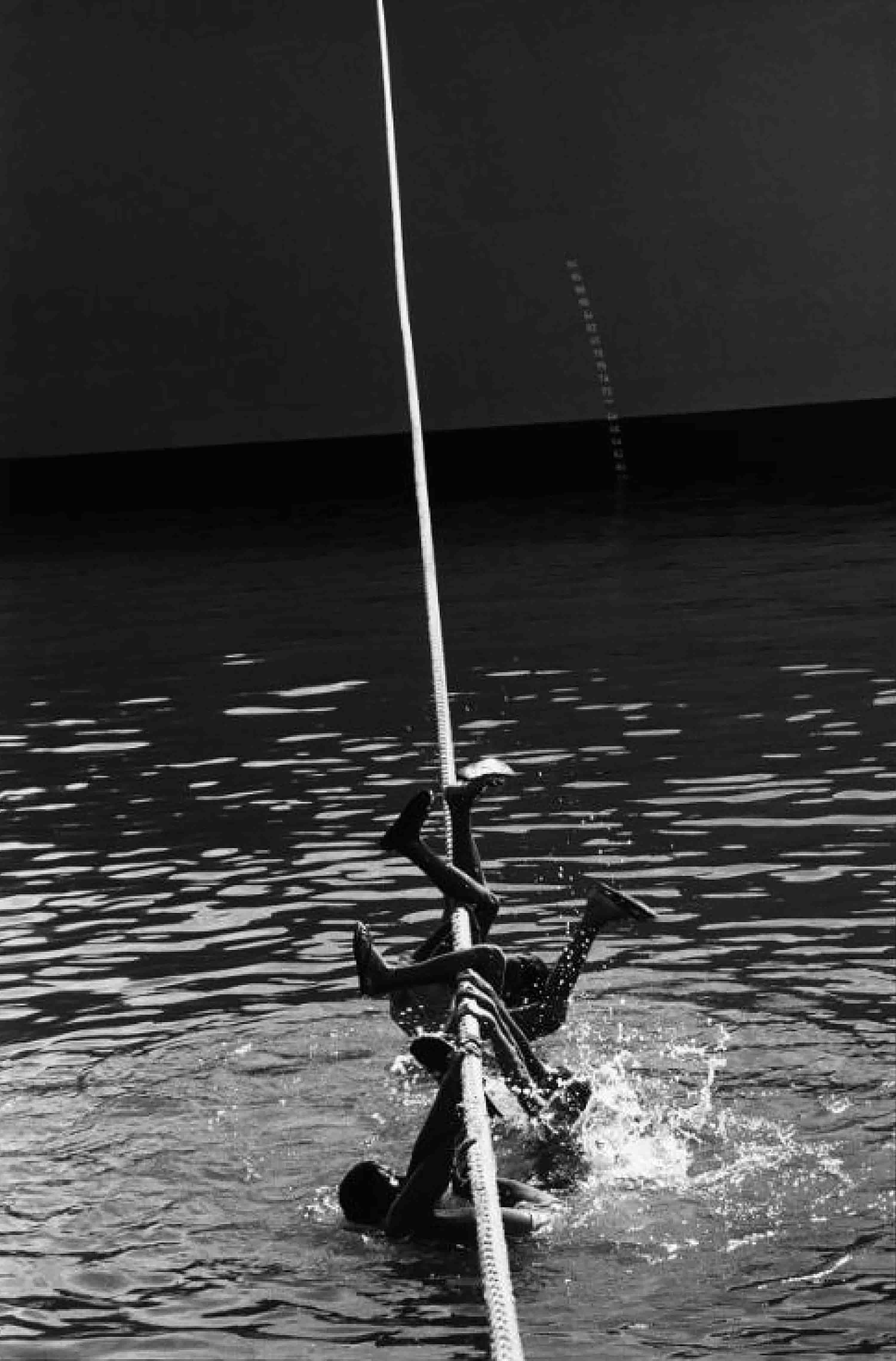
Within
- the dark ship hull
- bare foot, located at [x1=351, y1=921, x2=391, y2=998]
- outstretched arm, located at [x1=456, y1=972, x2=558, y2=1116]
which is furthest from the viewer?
the dark ship hull

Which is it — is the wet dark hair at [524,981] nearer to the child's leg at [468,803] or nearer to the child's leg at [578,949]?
the child's leg at [578,949]

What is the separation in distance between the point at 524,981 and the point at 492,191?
53.8ft

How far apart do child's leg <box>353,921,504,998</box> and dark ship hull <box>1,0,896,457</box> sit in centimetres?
1653

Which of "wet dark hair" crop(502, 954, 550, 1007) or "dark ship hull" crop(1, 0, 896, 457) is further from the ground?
"dark ship hull" crop(1, 0, 896, 457)

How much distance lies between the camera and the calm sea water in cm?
609

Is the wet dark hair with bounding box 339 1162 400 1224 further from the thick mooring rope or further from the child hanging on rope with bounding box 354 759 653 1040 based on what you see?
the child hanging on rope with bounding box 354 759 653 1040

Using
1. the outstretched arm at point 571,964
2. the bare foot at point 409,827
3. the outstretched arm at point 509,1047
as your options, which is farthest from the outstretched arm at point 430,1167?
the bare foot at point 409,827

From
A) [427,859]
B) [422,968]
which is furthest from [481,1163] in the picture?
[427,859]

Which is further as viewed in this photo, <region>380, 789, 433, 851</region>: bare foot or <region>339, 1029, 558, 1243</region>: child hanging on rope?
<region>380, 789, 433, 851</region>: bare foot

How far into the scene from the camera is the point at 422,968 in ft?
21.3

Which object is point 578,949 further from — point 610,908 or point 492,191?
point 492,191

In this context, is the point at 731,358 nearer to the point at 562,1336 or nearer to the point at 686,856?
the point at 686,856

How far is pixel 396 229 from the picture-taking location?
12.2 metres

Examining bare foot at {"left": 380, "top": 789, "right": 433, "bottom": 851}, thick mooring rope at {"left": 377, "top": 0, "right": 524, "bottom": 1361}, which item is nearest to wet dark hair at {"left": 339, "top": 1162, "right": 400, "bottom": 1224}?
thick mooring rope at {"left": 377, "top": 0, "right": 524, "bottom": 1361}
